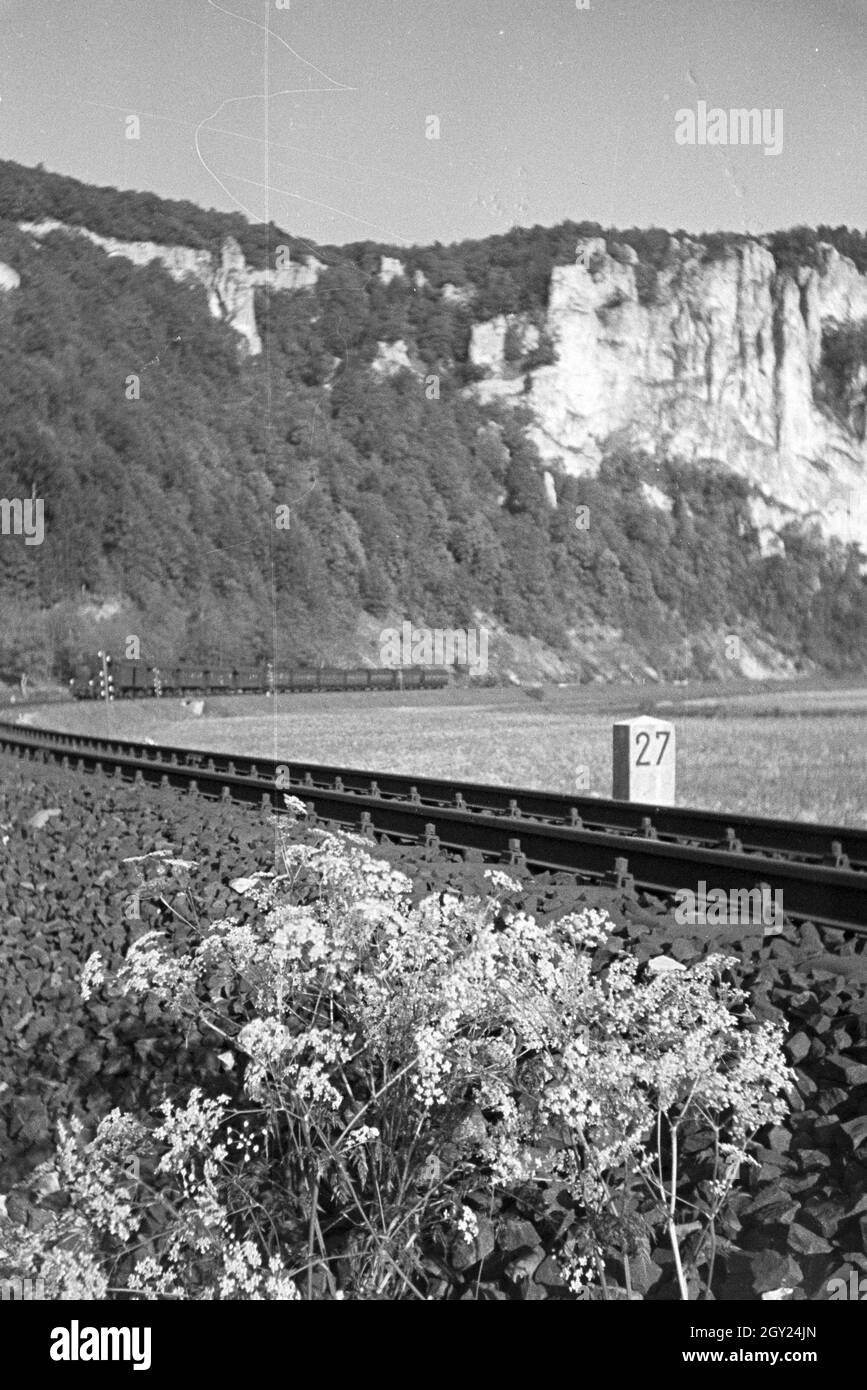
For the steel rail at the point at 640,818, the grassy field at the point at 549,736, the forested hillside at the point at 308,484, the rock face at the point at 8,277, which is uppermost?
the rock face at the point at 8,277

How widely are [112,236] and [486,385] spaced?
12704 mm

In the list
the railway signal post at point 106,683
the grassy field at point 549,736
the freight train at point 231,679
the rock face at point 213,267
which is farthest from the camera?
the freight train at point 231,679

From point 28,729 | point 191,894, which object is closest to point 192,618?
point 28,729

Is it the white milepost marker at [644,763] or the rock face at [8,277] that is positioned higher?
the rock face at [8,277]

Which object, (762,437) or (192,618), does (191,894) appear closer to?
(192,618)

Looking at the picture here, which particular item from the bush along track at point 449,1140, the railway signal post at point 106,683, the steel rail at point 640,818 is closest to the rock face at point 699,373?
the railway signal post at point 106,683

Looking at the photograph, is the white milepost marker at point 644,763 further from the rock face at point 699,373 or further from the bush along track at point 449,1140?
the rock face at point 699,373

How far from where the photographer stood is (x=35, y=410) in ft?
123

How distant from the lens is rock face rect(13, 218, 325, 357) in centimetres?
3353

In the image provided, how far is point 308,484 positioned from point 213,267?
588 cm

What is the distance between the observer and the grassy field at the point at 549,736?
1376cm

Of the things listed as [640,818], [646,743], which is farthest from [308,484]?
[640,818]

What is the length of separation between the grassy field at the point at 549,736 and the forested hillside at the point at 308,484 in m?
2.21

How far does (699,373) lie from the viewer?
50.7 meters
